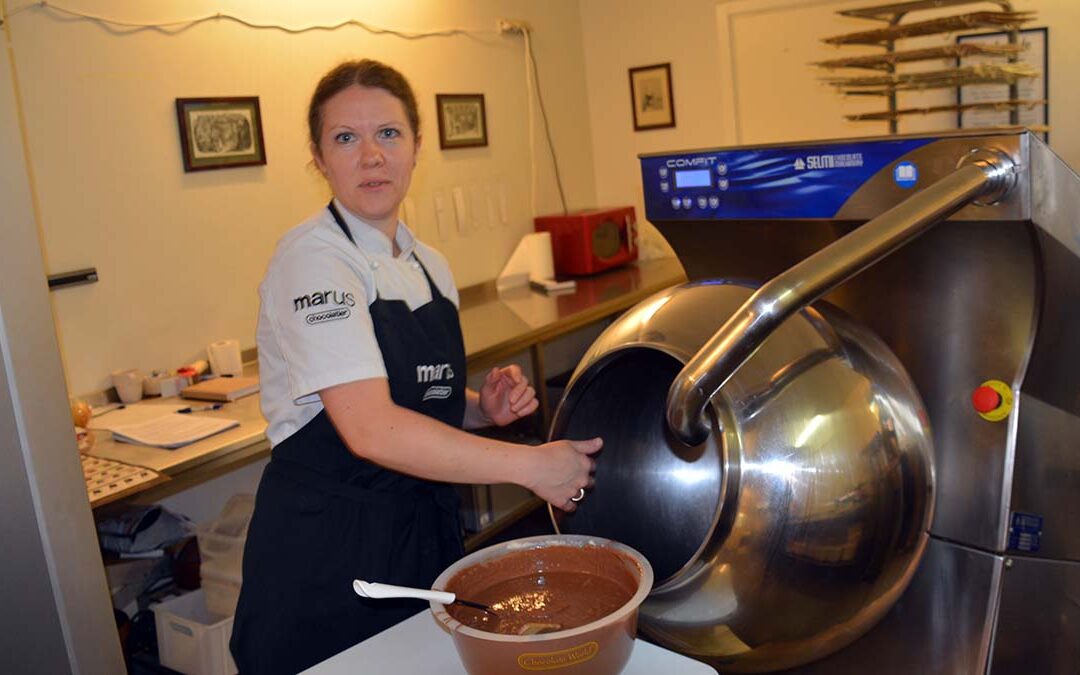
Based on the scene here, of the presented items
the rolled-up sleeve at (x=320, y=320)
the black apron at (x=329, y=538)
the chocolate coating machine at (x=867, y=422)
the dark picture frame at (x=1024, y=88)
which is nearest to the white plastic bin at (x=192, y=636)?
the black apron at (x=329, y=538)

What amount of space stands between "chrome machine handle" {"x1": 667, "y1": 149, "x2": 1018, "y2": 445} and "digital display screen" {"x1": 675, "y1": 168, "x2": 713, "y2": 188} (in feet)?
1.17

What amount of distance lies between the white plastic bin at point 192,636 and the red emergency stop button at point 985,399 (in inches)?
71.2

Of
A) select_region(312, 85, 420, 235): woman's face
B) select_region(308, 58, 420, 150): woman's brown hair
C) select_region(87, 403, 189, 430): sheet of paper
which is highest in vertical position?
select_region(308, 58, 420, 150): woman's brown hair

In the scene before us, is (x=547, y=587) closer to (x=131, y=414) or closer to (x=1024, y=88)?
(x=131, y=414)

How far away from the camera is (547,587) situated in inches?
42.4

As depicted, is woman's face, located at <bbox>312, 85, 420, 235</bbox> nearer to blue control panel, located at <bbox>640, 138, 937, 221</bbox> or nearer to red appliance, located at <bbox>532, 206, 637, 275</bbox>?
blue control panel, located at <bbox>640, 138, 937, 221</bbox>

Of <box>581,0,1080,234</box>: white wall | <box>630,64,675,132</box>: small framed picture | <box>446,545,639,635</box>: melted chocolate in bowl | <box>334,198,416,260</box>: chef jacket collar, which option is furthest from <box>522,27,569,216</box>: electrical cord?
<box>446,545,639,635</box>: melted chocolate in bowl

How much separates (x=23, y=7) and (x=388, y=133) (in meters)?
1.49

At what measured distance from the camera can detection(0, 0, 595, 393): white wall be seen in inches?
101

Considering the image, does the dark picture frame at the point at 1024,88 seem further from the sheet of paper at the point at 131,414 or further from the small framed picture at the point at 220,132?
the sheet of paper at the point at 131,414

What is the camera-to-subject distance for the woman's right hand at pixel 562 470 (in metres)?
1.21

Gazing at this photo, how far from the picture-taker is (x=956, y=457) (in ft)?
3.96

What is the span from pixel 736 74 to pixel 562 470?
128 inches

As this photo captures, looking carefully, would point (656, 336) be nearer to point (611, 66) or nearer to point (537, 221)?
point (537, 221)
